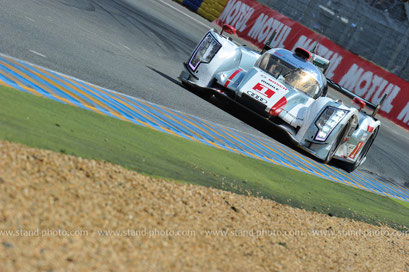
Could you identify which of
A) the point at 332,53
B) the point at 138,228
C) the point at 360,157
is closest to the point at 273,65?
the point at 360,157

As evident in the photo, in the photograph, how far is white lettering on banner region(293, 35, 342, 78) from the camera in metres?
23.7

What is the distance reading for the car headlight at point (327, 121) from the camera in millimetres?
10578

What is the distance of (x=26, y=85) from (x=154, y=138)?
1565mm

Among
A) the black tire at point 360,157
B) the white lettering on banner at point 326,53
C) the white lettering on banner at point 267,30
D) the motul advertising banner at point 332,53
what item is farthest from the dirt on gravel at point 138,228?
the white lettering on banner at point 267,30

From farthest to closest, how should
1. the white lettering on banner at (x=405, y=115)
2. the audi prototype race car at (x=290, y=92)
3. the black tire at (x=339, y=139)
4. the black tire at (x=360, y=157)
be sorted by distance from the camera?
the white lettering on banner at (x=405, y=115)
the black tire at (x=360, y=157)
the black tire at (x=339, y=139)
the audi prototype race car at (x=290, y=92)

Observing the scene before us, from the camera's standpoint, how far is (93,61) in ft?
35.3

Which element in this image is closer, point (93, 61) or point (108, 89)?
point (108, 89)

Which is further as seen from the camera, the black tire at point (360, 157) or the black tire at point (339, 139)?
the black tire at point (360, 157)

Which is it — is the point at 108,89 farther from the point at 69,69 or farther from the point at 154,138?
the point at 154,138

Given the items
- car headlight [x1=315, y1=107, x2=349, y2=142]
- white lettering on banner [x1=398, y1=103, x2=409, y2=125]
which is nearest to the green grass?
car headlight [x1=315, y1=107, x2=349, y2=142]

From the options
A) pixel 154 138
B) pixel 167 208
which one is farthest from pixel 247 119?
pixel 167 208

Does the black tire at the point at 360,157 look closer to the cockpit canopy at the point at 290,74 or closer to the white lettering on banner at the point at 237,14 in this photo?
the cockpit canopy at the point at 290,74

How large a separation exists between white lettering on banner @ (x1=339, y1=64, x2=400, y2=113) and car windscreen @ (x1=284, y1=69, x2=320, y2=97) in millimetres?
11270

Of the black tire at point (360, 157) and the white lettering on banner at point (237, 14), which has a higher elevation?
the white lettering on banner at point (237, 14)
